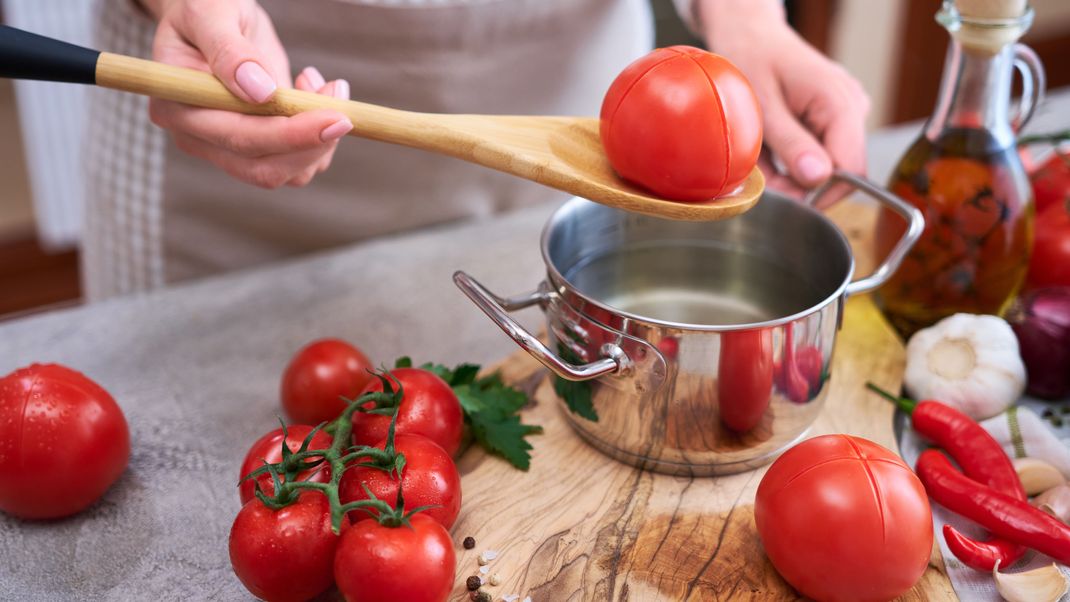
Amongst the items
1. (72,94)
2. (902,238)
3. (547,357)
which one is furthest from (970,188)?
(72,94)

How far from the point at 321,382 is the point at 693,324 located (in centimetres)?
39

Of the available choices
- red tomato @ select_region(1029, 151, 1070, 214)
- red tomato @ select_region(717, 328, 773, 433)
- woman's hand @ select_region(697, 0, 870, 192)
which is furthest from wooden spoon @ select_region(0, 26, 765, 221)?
red tomato @ select_region(1029, 151, 1070, 214)

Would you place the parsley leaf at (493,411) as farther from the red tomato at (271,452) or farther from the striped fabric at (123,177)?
the striped fabric at (123,177)

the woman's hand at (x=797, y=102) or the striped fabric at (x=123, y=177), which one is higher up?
the woman's hand at (x=797, y=102)

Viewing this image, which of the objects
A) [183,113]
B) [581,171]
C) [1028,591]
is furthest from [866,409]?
[183,113]

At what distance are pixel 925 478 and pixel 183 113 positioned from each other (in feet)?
2.61

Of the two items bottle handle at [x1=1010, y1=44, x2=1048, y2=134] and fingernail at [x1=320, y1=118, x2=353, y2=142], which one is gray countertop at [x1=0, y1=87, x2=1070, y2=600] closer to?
fingernail at [x1=320, y1=118, x2=353, y2=142]

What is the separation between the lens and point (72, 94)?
2.33m

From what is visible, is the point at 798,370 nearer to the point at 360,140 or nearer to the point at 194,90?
the point at 194,90

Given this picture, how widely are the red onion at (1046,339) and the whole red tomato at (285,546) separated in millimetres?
762

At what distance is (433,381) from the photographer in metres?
0.90

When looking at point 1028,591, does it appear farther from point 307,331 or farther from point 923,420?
point 307,331

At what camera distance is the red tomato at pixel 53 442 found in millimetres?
818

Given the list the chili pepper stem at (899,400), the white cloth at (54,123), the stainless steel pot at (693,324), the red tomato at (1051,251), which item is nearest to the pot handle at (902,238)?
the stainless steel pot at (693,324)
